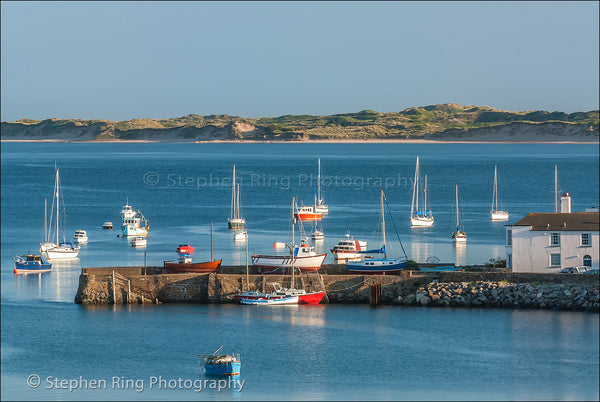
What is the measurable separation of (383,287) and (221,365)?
38.2 ft

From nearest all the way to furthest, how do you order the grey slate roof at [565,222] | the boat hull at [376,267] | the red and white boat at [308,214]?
the grey slate roof at [565,222] < the boat hull at [376,267] < the red and white boat at [308,214]

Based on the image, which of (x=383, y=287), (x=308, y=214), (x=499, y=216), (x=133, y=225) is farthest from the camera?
(x=308, y=214)

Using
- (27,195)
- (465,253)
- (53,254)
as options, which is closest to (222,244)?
(53,254)

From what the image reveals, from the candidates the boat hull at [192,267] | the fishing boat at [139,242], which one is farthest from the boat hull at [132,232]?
the boat hull at [192,267]

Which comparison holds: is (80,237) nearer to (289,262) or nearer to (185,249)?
(185,249)

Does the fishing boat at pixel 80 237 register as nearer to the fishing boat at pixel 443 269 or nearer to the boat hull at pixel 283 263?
the boat hull at pixel 283 263

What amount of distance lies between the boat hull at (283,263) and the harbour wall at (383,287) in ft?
4.68

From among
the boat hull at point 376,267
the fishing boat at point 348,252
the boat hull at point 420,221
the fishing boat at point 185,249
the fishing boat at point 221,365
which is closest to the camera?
the fishing boat at point 221,365

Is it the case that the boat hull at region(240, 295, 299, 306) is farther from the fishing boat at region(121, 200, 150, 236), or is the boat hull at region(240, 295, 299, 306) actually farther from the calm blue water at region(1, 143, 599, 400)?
the fishing boat at region(121, 200, 150, 236)

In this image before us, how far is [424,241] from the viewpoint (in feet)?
236
